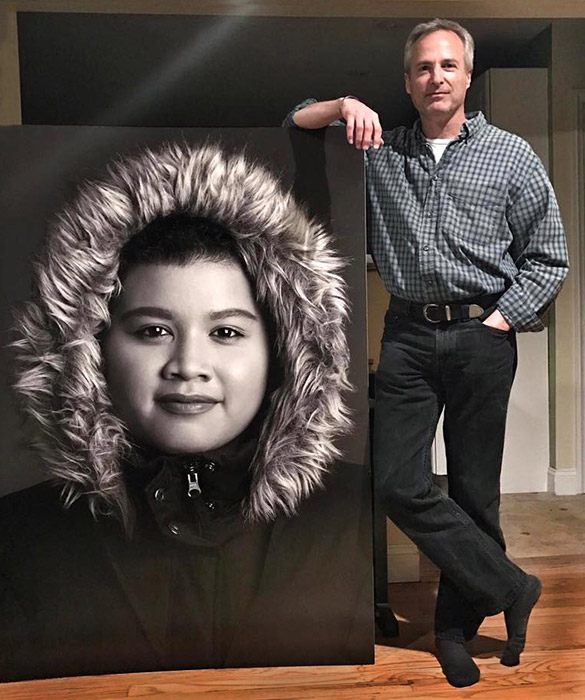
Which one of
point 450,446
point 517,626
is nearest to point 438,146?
point 450,446

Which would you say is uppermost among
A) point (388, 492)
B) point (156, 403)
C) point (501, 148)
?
point (501, 148)

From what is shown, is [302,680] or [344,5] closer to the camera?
[302,680]

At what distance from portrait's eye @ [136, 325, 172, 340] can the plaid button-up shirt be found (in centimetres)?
63

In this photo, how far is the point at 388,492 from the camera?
80.5 inches

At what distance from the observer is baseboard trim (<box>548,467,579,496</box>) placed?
3.91 meters

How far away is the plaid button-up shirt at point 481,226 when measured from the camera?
1959 mm

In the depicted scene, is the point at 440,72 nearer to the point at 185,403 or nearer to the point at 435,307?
the point at 435,307

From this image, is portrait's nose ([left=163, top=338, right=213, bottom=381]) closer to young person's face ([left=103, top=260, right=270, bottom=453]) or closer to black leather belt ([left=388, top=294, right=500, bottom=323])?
young person's face ([left=103, top=260, right=270, bottom=453])

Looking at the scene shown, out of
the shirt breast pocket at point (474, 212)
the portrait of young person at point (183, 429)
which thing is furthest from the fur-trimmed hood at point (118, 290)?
the shirt breast pocket at point (474, 212)

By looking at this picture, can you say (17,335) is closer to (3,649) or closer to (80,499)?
(80,499)

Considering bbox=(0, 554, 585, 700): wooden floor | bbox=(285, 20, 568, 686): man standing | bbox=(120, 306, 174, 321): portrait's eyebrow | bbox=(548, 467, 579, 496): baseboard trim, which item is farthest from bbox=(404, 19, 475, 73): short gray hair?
bbox=(548, 467, 579, 496): baseboard trim

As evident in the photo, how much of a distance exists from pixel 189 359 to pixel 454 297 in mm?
709

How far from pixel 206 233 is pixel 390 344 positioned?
58cm

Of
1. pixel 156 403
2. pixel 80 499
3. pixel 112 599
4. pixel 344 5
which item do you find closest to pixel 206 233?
pixel 156 403
